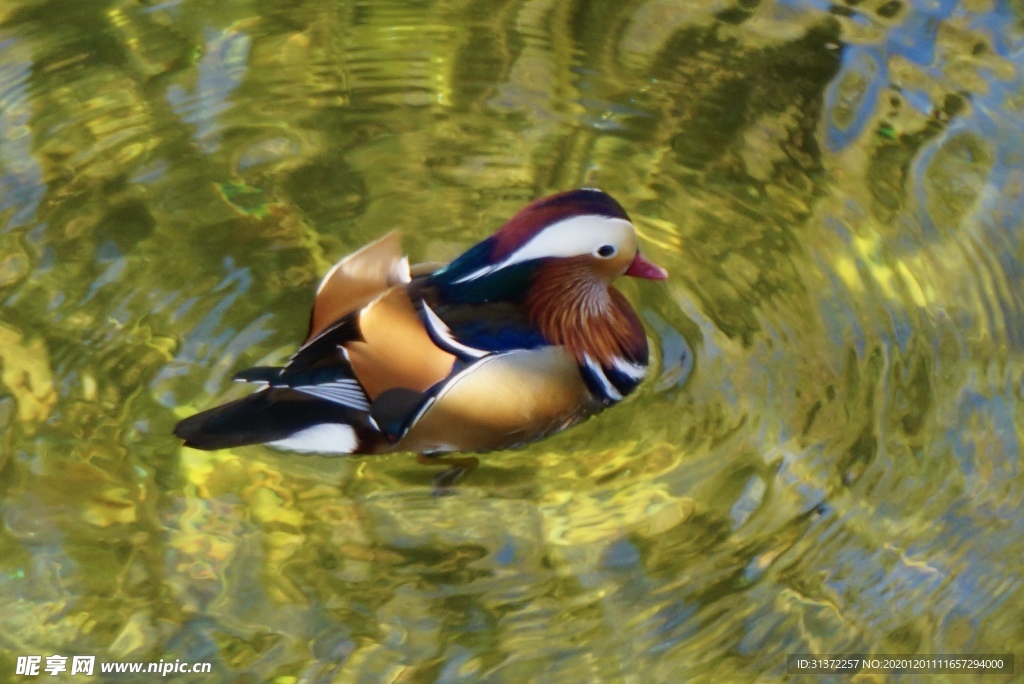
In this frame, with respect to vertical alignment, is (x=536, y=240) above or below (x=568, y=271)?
above

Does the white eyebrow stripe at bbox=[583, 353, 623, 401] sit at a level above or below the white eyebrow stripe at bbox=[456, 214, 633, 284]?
below

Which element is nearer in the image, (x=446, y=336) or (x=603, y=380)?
(x=446, y=336)

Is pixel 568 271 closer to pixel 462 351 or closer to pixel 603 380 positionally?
pixel 603 380

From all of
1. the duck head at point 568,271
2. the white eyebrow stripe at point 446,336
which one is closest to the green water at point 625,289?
the duck head at point 568,271

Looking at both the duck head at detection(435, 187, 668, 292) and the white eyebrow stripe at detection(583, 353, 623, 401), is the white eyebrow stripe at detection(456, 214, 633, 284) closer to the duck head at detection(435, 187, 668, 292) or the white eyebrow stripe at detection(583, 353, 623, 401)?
the duck head at detection(435, 187, 668, 292)

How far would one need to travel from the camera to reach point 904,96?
371cm

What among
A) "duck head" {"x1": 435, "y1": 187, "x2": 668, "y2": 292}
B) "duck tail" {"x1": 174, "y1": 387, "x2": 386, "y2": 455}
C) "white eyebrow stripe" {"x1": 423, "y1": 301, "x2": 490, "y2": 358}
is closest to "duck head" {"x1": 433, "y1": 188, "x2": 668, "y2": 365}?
"duck head" {"x1": 435, "y1": 187, "x2": 668, "y2": 292}

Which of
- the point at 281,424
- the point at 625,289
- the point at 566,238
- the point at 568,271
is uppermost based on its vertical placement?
the point at 566,238

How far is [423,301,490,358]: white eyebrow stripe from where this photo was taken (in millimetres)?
2684

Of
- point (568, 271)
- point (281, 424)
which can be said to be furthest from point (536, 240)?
point (281, 424)

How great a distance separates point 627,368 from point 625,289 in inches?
15.8

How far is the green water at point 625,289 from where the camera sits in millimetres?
2537

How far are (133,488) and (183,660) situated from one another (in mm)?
462

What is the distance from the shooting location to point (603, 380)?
9.86 ft
